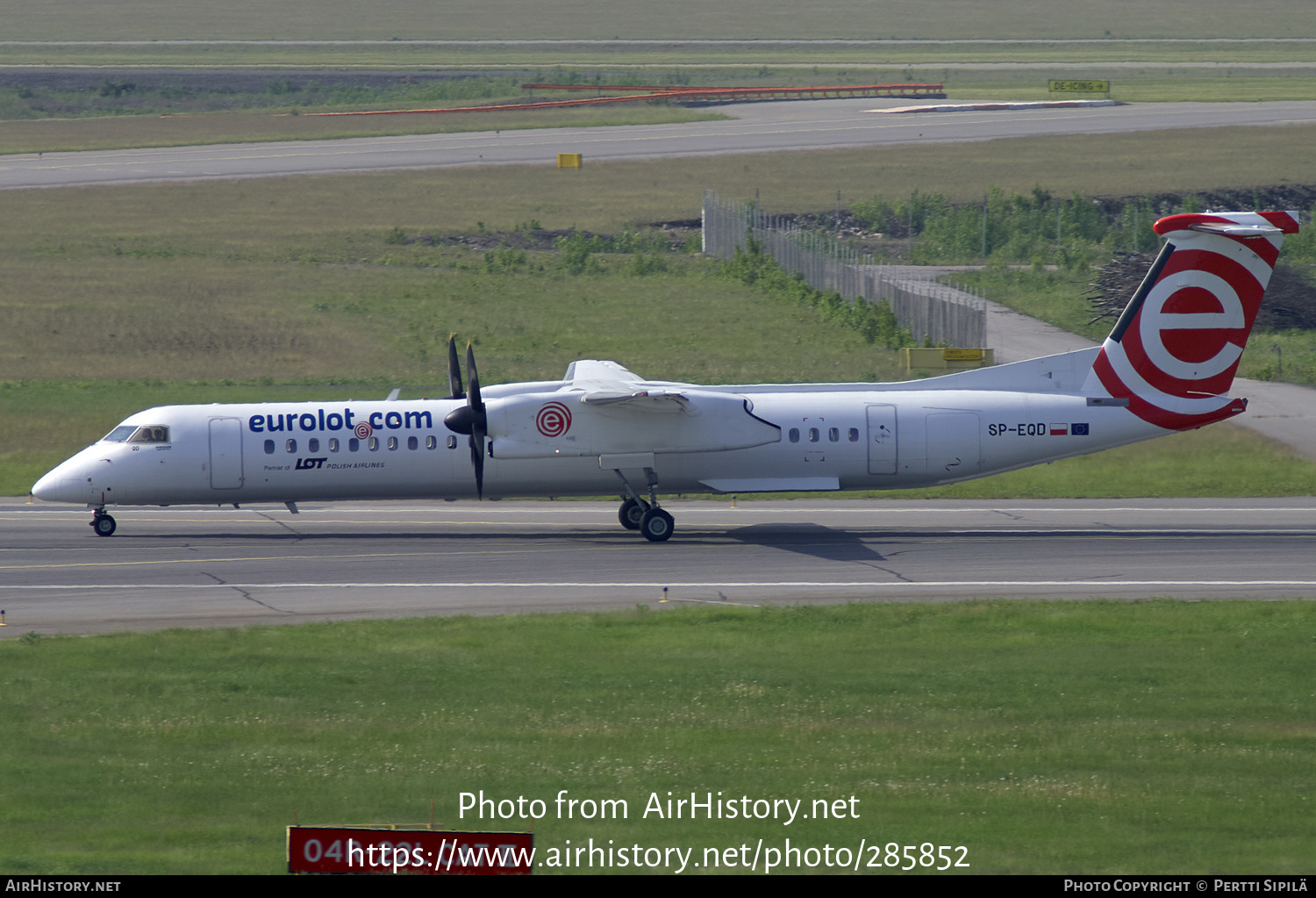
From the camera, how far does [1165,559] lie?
1182 inches

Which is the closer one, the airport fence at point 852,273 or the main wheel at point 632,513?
the main wheel at point 632,513

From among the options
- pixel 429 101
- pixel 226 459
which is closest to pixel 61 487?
pixel 226 459

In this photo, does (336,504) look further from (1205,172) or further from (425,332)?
(1205,172)

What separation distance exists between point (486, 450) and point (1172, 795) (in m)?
19.1

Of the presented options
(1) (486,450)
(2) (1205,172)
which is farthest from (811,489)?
(2) (1205,172)

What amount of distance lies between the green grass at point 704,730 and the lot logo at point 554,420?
7.29m

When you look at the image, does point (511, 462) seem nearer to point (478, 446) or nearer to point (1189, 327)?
point (478, 446)

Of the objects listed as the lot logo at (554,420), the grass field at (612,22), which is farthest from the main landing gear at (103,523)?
the grass field at (612,22)

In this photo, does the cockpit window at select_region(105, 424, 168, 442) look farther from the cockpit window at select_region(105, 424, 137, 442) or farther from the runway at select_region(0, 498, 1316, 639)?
the runway at select_region(0, 498, 1316, 639)

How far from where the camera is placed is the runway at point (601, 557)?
26672 mm

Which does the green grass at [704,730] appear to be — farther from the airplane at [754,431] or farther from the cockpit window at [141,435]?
the cockpit window at [141,435]

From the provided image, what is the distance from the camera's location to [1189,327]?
32688 millimetres

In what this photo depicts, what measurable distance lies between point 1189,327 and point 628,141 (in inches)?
2635

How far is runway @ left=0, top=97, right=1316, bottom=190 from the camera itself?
87062mm
